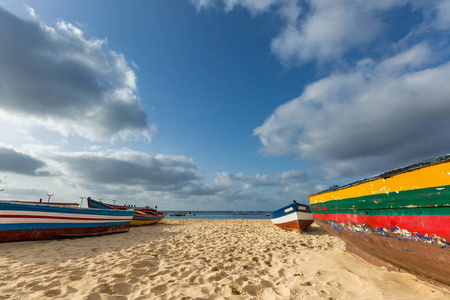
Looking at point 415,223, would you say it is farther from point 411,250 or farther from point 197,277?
point 197,277

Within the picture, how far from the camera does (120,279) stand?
374 cm

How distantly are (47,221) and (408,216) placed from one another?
432 inches

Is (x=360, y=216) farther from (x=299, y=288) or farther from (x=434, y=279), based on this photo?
(x=299, y=288)

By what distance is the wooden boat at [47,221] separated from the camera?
275 inches

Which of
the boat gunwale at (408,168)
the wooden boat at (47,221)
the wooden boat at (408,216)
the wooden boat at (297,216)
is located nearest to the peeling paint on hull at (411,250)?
the wooden boat at (408,216)

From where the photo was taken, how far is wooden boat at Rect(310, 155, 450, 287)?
2.52 m

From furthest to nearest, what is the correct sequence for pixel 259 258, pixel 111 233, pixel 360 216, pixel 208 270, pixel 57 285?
pixel 111 233 < pixel 259 258 < pixel 208 270 < pixel 360 216 < pixel 57 285

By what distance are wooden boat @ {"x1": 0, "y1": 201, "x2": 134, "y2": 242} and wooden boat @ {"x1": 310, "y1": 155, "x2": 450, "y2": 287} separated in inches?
400

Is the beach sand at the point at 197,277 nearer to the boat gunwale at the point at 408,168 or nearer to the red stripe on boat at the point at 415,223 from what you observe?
the red stripe on boat at the point at 415,223

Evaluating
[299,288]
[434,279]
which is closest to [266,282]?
[299,288]

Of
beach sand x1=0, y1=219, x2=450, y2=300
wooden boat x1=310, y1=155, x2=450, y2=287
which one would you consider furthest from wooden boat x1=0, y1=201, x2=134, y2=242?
wooden boat x1=310, y1=155, x2=450, y2=287

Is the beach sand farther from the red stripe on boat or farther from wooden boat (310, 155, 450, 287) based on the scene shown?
the red stripe on boat

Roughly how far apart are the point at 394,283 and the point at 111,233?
39.0 feet

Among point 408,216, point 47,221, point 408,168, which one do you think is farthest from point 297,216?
point 47,221
